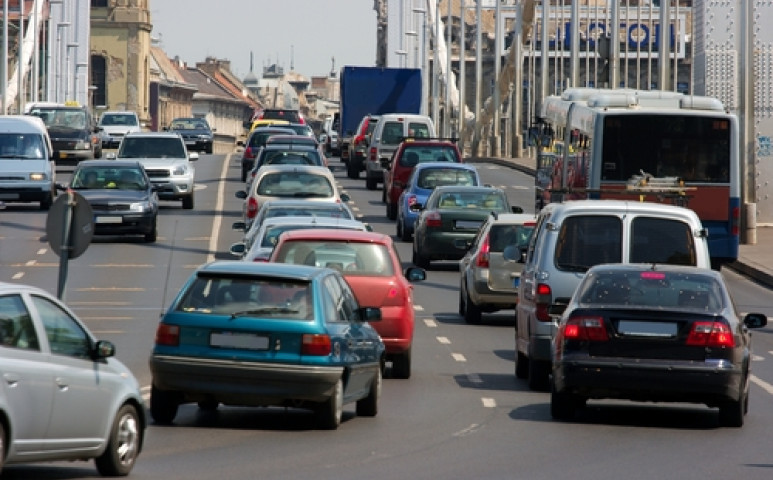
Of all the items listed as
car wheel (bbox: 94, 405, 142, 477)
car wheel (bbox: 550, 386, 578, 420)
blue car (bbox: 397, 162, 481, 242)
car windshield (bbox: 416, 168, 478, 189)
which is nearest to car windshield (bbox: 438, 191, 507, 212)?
blue car (bbox: 397, 162, 481, 242)

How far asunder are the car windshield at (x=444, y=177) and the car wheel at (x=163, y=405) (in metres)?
25.2

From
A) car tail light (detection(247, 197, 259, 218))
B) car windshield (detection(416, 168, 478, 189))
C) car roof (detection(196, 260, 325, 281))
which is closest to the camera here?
car roof (detection(196, 260, 325, 281))

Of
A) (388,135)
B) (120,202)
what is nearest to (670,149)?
(120,202)

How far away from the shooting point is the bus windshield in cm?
3161

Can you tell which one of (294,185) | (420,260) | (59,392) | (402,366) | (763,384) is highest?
(294,185)

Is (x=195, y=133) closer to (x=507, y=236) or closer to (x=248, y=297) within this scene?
(x=507, y=236)

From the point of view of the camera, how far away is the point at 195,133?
85.8 metres

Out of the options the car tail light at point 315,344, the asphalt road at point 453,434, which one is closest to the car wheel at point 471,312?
the asphalt road at point 453,434

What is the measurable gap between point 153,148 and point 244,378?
33.7 metres

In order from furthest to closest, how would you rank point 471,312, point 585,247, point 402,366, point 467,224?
point 467,224 < point 471,312 < point 402,366 < point 585,247

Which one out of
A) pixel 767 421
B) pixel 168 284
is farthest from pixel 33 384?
pixel 168 284

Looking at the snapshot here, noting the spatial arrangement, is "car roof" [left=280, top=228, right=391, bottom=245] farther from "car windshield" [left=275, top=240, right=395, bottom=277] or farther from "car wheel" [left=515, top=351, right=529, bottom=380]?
"car wheel" [left=515, top=351, right=529, bottom=380]

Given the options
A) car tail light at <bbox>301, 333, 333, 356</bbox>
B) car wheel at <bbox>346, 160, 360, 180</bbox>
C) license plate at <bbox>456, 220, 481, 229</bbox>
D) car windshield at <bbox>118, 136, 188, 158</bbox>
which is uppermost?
car windshield at <bbox>118, 136, 188, 158</bbox>

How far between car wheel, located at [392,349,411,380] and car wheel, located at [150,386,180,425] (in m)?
4.20
